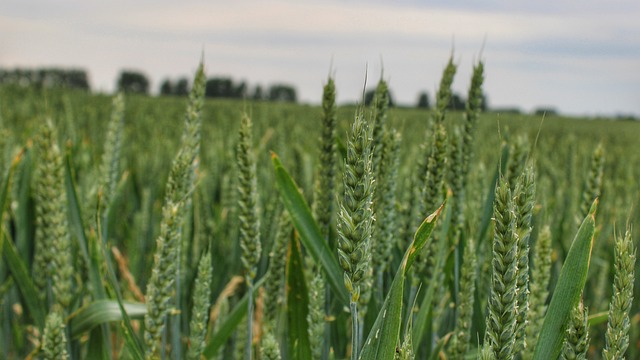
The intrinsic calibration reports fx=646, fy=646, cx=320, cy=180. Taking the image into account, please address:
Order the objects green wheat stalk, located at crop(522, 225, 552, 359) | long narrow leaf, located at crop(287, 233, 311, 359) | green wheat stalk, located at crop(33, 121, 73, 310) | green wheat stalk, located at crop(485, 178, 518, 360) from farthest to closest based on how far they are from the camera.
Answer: green wheat stalk, located at crop(33, 121, 73, 310) → long narrow leaf, located at crop(287, 233, 311, 359) → green wheat stalk, located at crop(522, 225, 552, 359) → green wheat stalk, located at crop(485, 178, 518, 360)

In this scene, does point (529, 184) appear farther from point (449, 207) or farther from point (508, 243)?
point (449, 207)

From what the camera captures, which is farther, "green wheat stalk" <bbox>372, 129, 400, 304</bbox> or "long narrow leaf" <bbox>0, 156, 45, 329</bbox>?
"long narrow leaf" <bbox>0, 156, 45, 329</bbox>

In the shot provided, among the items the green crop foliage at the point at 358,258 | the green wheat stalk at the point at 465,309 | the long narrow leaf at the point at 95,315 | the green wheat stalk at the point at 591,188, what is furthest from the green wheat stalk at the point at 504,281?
the long narrow leaf at the point at 95,315

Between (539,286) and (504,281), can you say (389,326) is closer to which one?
(504,281)

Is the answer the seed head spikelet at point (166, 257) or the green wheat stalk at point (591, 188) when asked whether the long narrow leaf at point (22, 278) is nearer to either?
the seed head spikelet at point (166, 257)

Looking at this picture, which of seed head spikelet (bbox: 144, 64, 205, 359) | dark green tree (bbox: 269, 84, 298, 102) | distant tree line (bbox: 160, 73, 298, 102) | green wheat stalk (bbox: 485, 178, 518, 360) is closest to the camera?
green wheat stalk (bbox: 485, 178, 518, 360)

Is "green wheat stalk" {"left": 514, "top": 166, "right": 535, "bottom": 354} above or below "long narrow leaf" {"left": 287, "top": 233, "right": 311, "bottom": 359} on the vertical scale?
above

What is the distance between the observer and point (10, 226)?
2.28 meters

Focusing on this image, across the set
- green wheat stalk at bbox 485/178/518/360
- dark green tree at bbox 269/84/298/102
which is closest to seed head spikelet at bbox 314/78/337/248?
green wheat stalk at bbox 485/178/518/360

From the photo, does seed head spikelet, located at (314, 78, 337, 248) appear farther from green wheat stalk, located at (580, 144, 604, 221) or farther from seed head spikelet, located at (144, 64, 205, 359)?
green wheat stalk, located at (580, 144, 604, 221)

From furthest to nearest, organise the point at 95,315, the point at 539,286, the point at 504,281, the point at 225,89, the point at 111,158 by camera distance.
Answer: the point at 225,89 < the point at 111,158 < the point at 95,315 < the point at 539,286 < the point at 504,281

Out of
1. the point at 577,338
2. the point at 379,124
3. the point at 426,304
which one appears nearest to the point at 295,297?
the point at 426,304

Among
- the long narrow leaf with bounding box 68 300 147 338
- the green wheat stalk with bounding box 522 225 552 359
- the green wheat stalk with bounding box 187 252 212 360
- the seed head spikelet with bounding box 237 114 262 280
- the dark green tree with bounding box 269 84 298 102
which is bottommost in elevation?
the long narrow leaf with bounding box 68 300 147 338

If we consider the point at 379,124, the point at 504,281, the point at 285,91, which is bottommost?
the point at 504,281
